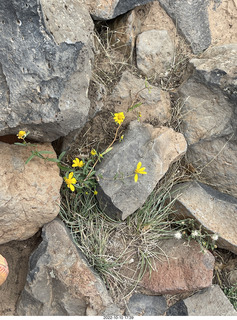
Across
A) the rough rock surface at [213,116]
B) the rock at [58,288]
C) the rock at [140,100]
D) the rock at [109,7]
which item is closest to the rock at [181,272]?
the rock at [58,288]

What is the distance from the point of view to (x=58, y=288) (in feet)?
8.47

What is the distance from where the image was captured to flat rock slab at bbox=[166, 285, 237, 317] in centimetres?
288

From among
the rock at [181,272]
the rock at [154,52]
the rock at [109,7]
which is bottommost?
the rock at [181,272]

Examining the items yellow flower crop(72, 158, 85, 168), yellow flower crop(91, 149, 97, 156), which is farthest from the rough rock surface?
yellow flower crop(72, 158, 85, 168)

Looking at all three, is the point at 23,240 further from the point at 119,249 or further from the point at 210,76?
the point at 210,76

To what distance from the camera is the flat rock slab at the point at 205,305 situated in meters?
2.88

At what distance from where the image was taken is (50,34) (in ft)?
6.97

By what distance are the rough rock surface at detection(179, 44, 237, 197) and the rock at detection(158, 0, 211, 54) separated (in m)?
0.15

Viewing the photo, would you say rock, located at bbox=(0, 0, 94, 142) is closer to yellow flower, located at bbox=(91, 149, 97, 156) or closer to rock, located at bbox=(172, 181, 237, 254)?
yellow flower, located at bbox=(91, 149, 97, 156)

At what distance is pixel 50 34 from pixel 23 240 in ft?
5.15

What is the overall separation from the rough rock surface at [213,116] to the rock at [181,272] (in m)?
0.65

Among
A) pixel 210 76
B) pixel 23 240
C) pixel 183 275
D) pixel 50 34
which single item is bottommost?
pixel 183 275

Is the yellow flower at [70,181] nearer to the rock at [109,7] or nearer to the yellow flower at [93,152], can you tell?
the yellow flower at [93,152]

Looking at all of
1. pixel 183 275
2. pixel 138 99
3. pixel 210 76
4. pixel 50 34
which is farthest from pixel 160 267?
pixel 50 34
